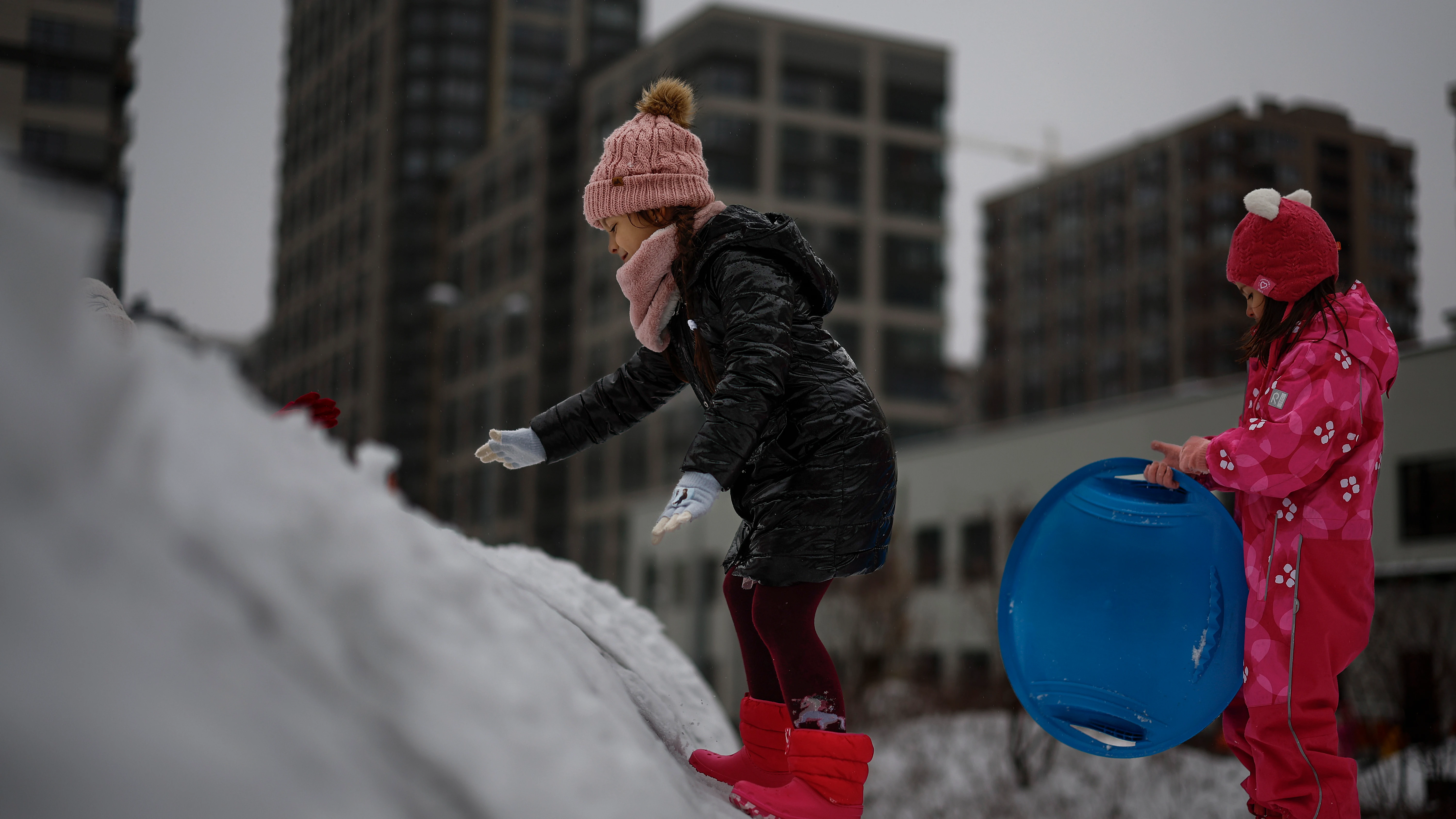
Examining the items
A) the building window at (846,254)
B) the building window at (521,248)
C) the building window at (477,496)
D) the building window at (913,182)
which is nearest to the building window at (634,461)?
the building window at (477,496)

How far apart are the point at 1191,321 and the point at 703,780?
58.0 meters

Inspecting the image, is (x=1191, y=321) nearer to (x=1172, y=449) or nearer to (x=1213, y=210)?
(x=1213, y=210)

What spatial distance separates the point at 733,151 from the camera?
4862 cm

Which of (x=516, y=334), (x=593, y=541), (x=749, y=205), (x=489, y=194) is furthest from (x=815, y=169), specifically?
(x=489, y=194)

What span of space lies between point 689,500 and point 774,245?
0.68 m

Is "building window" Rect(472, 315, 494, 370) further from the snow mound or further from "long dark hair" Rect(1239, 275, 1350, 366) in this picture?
the snow mound

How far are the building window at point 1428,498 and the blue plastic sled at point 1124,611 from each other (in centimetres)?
1710

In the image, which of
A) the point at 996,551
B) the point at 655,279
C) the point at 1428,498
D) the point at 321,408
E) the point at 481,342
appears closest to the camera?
the point at 321,408

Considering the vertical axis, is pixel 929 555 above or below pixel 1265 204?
below

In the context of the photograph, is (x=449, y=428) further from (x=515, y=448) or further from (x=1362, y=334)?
(x=1362, y=334)

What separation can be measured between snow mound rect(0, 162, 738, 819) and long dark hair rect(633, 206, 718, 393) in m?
1.30

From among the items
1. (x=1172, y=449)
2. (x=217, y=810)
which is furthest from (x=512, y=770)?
(x=1172, y=449)

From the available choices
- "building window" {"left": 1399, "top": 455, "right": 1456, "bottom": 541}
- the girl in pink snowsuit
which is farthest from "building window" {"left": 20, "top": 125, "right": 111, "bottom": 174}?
"building window" {"left": 1399, "top": 455, "right": 1456, "bottom": 541}

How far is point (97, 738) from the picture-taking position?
3.10ft
